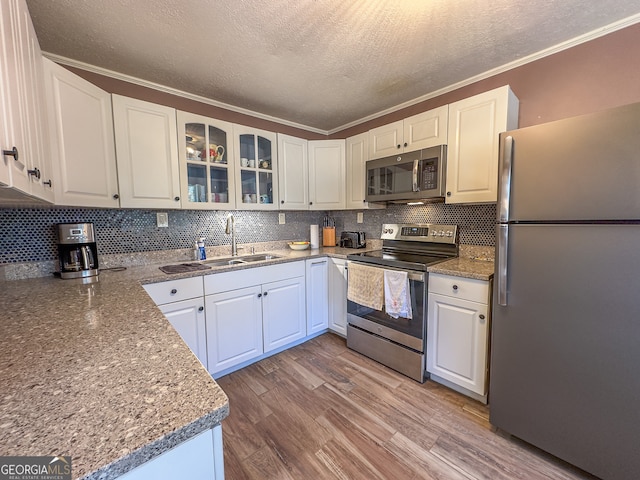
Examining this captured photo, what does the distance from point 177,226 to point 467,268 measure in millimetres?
2318

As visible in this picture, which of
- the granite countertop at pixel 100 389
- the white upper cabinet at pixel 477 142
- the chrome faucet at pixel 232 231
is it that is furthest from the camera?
the chrome faucet at pixel 232 231

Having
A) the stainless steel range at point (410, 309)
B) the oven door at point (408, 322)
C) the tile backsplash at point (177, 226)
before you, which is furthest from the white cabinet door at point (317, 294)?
the tile backsplash at point (177, 226)

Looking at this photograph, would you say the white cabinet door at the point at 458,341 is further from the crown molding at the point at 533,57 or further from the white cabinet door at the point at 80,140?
the white cabinet door at the point at 80,140

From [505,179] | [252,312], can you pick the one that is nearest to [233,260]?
[252,312]

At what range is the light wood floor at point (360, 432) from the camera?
1307mm

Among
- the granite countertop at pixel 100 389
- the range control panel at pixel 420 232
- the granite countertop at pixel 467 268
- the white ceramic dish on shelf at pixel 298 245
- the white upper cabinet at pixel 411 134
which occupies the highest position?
the white upper cabinet at pixel 411 134

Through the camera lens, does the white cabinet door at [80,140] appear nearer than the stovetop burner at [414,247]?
Yes

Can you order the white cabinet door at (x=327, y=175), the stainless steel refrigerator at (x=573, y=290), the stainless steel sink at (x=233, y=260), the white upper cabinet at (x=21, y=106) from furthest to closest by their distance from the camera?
the white cabinet door at (x=327, y=175)
the stainless steel sink at (x=233, y=260)
the stainless steel refrigerator at (x=573, y=290)
the white upper cabinet at (x=21, y=106)

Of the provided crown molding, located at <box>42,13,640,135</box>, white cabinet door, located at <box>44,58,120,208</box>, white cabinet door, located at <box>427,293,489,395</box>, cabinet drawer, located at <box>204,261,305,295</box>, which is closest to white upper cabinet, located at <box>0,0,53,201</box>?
white cabinet door, located at <box>44,58,120,208</box>

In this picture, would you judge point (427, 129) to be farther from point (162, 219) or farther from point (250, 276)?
point (162, 219)

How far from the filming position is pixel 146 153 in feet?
6.18

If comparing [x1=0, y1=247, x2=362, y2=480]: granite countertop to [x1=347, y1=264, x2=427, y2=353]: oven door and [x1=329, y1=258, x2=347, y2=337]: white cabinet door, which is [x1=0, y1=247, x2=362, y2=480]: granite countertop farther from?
[x1=329, y1=258, x2=347, y2=337]: white cabinet door

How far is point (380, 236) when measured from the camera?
2832 mm

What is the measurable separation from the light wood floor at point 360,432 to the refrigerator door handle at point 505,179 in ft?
4.06
